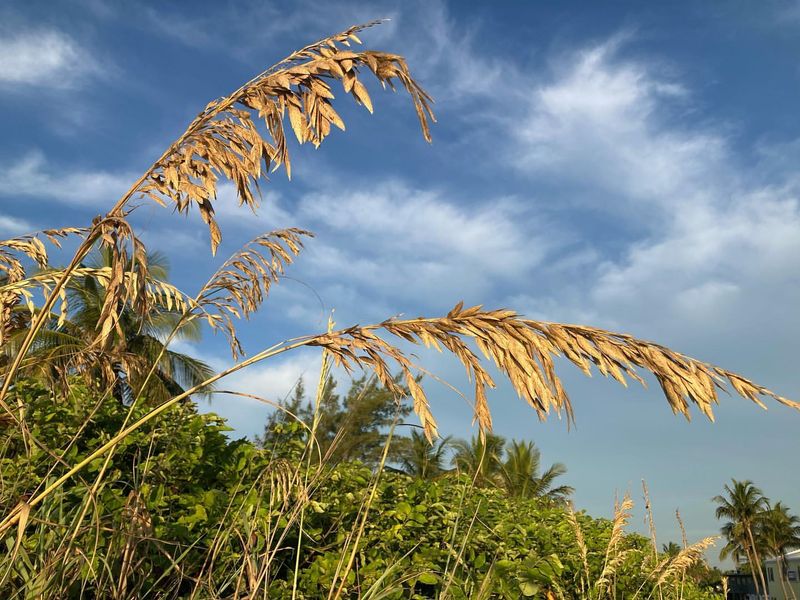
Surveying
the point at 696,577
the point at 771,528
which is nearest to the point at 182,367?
the point at 696,577

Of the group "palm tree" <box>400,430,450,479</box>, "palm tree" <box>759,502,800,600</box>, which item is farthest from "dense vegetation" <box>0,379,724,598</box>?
"palm tree" <box>759,502,800,600</box>

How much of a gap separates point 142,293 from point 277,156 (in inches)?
26.7

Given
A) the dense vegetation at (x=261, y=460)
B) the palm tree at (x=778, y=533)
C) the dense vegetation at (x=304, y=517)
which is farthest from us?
the palm tree at (x=778, y=533)

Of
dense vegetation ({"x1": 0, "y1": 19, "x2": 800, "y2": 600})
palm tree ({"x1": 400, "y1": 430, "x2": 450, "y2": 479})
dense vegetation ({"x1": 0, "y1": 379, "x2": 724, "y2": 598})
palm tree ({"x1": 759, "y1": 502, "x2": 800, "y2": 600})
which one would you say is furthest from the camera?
palm tree ({"x1": 759, "y1": 502, "x2": 800, "y2": 600})

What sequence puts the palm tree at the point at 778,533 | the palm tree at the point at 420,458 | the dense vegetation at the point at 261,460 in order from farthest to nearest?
1. the palm tree at the point at 778,533
2. the palm tree at the point at 420,458
3. the dense vegetation at the point at 261,460

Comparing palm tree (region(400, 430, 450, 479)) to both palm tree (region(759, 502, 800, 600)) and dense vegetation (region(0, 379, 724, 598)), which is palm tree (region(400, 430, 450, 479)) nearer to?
dense vegetation (region(0, 379, 724, 598))

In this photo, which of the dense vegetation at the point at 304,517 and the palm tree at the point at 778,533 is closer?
the dense vegetation at the point at 304,517

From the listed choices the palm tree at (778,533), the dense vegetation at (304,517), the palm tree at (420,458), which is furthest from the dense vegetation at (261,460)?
the palm tree at (778,533)

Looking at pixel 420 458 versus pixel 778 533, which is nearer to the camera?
pixel 420 458

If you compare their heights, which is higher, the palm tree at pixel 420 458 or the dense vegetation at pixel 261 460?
the palm tree at pixel 420 458

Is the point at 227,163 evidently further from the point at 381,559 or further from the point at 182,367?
the point at 182,367

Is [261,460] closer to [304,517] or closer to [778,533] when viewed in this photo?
[304,517]

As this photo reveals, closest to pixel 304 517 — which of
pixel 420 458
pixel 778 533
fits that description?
pixel 420 458

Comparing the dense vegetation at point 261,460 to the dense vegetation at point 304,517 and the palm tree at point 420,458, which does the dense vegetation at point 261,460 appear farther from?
the palm tree at point 420,458
